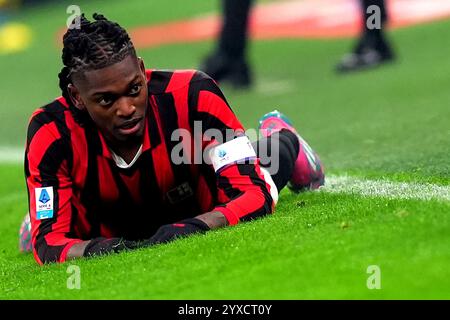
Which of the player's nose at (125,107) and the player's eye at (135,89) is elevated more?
the player's eye at (135,89)

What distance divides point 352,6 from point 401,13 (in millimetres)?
1415

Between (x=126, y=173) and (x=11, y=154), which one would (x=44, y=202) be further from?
(x=11, y=154)

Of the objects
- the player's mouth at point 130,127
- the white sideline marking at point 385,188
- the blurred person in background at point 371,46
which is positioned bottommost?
the blurred person in background at point 371,46

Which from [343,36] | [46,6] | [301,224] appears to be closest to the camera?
[301,224]

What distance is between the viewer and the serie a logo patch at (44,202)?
5.23 m

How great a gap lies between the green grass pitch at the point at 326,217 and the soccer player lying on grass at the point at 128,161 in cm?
18

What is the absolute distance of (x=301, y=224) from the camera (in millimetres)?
4812

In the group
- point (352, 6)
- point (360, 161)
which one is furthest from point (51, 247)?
point (352, 6)

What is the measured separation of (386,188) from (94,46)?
1.60 meters
